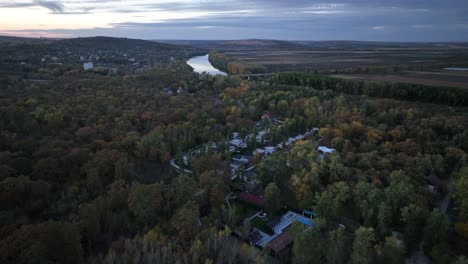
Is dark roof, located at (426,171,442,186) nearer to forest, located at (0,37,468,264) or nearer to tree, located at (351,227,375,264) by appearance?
forest, located at (0,37,468,264)

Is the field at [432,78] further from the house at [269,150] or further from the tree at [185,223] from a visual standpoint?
the tree at [185,223]

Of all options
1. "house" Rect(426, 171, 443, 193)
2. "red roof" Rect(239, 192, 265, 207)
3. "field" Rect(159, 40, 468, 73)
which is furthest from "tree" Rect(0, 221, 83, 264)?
"field" Rect(159, 40, 468, 73)

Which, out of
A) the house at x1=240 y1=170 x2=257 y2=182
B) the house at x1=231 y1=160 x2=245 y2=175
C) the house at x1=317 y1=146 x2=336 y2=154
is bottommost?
the house at x1=240 y1=170 x2=257 y2=182

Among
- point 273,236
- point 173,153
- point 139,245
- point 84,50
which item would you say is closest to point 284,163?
point 273,236

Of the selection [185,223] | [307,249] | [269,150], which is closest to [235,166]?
[269,150]

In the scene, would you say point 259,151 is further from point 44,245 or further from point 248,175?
point 44,245
